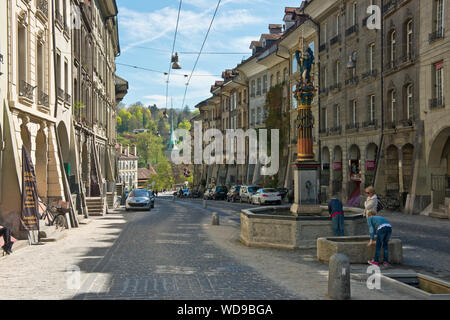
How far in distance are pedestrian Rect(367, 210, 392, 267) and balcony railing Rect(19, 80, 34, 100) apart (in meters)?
12.2

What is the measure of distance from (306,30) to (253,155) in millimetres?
18007

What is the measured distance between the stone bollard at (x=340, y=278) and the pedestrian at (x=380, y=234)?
3.45 m

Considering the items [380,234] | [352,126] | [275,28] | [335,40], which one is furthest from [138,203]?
[275,28]

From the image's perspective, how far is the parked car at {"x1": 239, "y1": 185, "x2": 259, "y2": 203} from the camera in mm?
43419

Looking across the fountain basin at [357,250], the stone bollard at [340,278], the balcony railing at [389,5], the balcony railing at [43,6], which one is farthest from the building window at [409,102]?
the stone bollard at [340,278]

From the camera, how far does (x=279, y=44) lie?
156 ft

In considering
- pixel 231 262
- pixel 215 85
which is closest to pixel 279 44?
pixel 215 85

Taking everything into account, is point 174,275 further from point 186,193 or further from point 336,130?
point 186,193

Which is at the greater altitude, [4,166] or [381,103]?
[381,103]

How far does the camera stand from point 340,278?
8.23 metres

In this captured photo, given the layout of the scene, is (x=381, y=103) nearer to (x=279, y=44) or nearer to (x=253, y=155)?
(x=279, y=44)

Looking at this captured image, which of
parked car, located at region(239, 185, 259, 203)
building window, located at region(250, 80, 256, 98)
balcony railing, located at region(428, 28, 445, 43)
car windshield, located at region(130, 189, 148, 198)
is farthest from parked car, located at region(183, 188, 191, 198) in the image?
balcony railing, located at region(428, 28, 445, 43)

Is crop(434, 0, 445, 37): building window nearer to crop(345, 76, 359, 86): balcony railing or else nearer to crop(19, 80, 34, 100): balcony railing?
crop(345, 76, 359, 86): balcony railing

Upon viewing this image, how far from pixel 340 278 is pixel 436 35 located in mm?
20606
